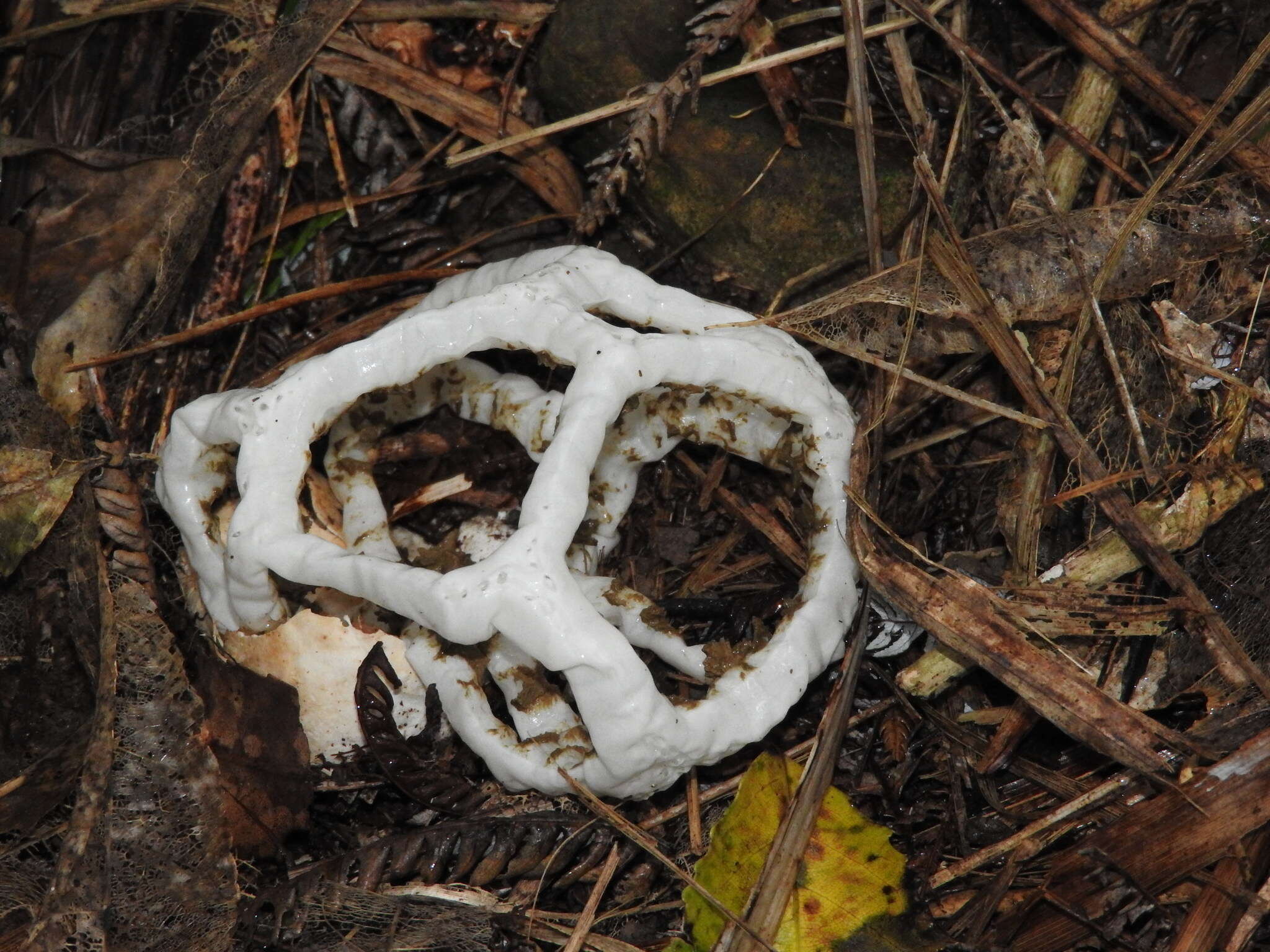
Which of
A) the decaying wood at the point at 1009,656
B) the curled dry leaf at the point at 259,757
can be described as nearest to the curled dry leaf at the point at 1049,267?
the decaying wood at the point at 1009,656

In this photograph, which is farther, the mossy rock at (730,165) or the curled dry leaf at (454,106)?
the curled dry leaf at (454,106)

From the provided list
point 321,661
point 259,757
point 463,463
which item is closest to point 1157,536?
point 463,463

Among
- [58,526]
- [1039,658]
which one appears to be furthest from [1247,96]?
[58,526]

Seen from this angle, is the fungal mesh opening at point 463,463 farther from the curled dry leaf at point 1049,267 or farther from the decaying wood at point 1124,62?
the decaying wood at point 1124,62

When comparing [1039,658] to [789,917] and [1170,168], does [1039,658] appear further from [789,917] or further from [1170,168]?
[1170,168]

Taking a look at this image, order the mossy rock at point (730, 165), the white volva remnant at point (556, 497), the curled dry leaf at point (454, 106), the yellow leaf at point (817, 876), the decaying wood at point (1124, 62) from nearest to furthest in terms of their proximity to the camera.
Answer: the white volva remnant at point (556, 497) < the yellow leaf at point (817, 876) < the decaying wood at point (1124, 62) < the mossy rock at point (730, 165) < the curled dry leaf at point (454, 106)

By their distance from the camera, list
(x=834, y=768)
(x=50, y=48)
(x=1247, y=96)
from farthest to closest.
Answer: (x=50, y=48) < (x=1247, y=96) < (x=834, y=768)

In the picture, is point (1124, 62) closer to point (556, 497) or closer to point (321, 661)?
point (556, 497)
